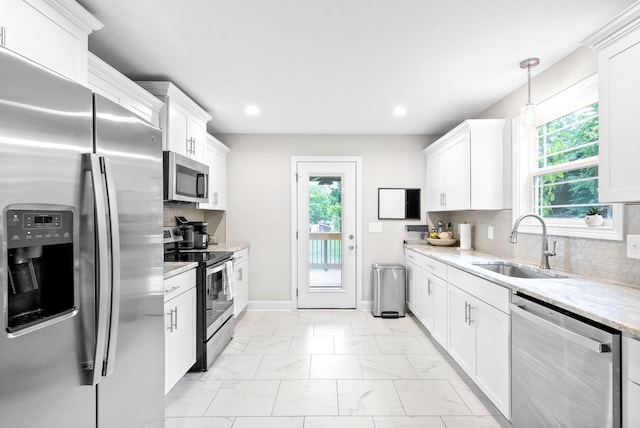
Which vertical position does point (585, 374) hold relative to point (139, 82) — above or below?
below

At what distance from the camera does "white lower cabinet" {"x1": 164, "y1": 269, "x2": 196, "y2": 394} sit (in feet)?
7.14

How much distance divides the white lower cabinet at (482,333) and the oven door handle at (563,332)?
0.17 meters

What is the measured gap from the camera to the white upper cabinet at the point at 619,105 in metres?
1.44

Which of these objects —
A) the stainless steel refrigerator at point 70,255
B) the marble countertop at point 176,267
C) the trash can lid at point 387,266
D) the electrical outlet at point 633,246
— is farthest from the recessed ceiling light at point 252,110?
the electrical outlet at point 633,246

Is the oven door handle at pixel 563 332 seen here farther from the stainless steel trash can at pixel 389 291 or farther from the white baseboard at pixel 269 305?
the white baseboard at pixel 269 305

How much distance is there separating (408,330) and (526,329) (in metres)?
2.14

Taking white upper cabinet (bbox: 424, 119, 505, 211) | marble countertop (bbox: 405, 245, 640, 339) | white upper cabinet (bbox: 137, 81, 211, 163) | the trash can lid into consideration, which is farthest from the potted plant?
white upper cabinet (bbox: 137, 81, 211, 163)

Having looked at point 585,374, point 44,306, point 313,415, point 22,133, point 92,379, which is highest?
point 22,133

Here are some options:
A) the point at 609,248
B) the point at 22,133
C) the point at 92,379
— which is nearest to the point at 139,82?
the point at 22,133

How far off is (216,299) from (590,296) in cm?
263

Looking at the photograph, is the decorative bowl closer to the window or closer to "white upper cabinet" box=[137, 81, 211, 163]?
the window

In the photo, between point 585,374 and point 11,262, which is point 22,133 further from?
point 585,374

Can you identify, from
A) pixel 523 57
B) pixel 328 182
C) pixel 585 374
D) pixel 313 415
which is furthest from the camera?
pixel 328 182

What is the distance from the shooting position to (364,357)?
3023 millimetres
